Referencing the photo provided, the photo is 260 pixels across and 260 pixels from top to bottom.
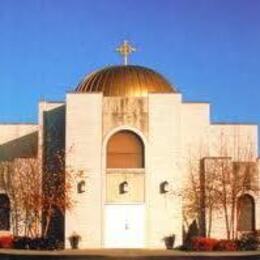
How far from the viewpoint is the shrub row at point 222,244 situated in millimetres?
40750

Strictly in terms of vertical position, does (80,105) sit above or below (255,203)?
above

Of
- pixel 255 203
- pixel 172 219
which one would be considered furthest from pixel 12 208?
pixel 255 203

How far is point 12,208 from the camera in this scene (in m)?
45.4

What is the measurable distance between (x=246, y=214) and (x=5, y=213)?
14.2m

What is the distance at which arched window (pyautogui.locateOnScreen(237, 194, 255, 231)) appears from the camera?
4609 cm

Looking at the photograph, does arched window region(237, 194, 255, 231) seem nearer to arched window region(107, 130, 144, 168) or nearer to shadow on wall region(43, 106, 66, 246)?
arched window region(107, 130, 144, 168)

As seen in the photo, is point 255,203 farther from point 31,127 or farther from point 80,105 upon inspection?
point 31,127

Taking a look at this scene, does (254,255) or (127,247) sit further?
(127,247)

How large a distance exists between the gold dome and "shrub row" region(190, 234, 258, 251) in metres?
9.47

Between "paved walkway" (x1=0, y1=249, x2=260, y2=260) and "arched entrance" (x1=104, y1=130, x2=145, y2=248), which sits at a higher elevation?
"arched entrance" (x1=104, y1=130, x2=145, y2=248)

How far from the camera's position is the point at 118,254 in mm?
38750

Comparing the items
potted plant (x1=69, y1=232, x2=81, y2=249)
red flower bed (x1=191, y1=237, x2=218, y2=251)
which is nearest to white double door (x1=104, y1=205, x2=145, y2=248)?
potted plant (x1=69, y1=232, x2=81, y2=249)

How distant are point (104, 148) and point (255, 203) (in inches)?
377

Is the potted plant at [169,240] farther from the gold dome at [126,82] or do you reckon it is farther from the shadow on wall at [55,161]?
the gold dome at [126,82]
